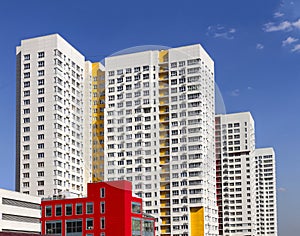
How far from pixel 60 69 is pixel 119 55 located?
29.4m

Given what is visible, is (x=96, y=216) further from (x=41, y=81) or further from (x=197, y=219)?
(x=41, y=81)

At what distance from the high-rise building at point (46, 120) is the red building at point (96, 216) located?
2.47 metres

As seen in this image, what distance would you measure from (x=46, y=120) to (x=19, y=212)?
740 cm

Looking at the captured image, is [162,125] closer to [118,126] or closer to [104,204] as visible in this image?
[118,126]

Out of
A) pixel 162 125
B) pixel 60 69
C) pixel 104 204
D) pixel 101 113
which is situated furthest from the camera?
pixel 60 69

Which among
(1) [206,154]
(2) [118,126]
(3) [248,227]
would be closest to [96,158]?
(2) [118,126]

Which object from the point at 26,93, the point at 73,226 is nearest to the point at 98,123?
the point at 73,226

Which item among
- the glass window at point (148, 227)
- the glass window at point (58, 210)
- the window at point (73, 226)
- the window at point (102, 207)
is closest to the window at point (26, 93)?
the glass window at point (58, 210)

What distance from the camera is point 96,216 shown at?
27.7 metres

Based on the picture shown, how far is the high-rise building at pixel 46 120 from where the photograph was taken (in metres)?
31.5

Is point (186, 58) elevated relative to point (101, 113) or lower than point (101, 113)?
elevated

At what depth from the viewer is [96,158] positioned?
314cm

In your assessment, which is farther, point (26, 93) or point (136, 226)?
point (26, 93)

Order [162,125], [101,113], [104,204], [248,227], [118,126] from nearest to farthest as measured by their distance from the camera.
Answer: [118,126], [101,113], [162,125], [104,204], [248,227]
